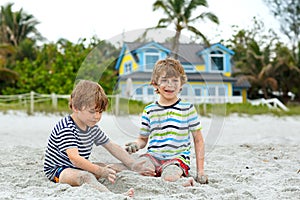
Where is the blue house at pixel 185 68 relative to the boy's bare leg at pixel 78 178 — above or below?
above

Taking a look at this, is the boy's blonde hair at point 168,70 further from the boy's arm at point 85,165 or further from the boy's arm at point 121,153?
the boy's arm at point 85,165

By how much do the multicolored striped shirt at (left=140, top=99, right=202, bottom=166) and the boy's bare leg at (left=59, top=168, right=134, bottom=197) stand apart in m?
0.63

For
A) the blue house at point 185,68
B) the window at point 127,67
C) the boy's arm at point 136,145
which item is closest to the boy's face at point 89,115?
the boy's arm at point 136,145

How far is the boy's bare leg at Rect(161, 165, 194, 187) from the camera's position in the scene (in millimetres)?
2833

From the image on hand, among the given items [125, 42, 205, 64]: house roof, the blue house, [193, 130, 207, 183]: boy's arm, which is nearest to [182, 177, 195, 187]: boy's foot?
[193, 130, 207, 183]: boy's arm

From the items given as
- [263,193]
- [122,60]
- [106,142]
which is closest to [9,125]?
[122,60]

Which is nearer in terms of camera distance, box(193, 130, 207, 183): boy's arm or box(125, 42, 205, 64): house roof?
box(193, 130, 207, 183): boy's arm

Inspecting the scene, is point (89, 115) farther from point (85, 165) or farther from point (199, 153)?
point (199, 153)

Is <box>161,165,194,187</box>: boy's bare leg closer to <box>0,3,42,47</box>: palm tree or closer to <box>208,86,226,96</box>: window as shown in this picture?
<box>208,86,226,96</box>: window

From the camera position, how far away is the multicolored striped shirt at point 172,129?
3100mm

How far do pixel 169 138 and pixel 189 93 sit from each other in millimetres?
1365

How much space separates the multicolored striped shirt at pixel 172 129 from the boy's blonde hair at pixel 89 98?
0.52 m

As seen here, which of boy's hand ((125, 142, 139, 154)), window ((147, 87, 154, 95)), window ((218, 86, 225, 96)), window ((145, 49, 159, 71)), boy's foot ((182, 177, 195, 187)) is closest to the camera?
boy's foot ((182, 177, 195, 187))

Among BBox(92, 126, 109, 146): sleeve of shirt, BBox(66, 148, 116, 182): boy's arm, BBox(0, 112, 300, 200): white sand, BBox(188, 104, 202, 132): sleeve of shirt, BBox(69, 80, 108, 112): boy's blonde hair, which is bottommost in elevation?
BBox(0, 112, 300, 200): white sand
